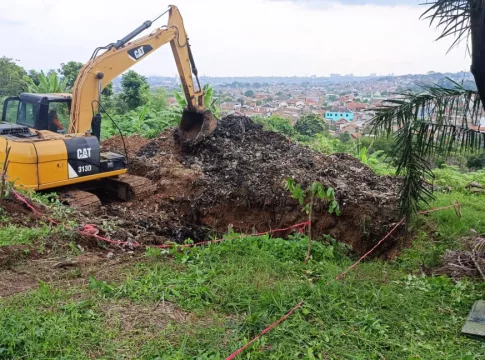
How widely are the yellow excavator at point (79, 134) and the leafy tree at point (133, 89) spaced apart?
11582 millimetres

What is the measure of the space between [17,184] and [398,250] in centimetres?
611

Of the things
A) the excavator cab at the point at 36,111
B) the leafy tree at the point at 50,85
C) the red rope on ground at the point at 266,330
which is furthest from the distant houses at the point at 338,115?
the red rope on ground at the point at 266,330

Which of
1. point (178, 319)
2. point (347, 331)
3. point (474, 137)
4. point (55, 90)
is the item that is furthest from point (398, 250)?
point (55, 90)

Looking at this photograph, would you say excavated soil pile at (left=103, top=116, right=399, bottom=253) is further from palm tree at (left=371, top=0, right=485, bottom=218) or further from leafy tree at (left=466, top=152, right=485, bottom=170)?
leafy tree at (left=466, top=152, right=485, bottom=170)

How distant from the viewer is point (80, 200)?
25.8 ft

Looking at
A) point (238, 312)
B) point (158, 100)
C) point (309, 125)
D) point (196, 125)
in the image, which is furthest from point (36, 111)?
point (309, 125)

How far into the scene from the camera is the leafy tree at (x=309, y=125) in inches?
1051

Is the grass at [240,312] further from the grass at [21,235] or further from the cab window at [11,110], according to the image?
the cab window at [11,110]

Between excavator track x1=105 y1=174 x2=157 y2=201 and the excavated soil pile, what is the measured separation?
221mm

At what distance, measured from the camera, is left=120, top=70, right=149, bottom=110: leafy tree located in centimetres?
2139

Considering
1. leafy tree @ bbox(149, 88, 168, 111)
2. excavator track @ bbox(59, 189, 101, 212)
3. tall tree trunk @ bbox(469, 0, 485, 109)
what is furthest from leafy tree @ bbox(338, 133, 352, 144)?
tall tree trunk @ bbox(469, 0, 485, 109)

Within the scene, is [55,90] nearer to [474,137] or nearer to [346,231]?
[346,231]

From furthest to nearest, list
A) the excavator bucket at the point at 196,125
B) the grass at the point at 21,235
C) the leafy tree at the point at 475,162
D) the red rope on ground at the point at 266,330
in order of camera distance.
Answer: the leafy tree at the point at 475,162
the excavator bucket at the point at 196,125
the grass at the point at 21,235
the red rope on ground at the point at 266,330

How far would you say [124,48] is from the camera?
30.3 ft
